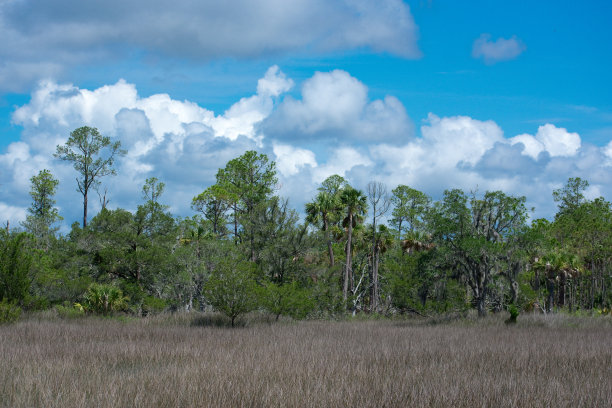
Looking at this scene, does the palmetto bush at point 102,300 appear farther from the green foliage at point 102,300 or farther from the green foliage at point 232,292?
the green foliage at point 232,292

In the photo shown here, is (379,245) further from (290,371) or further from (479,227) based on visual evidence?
(290,371)

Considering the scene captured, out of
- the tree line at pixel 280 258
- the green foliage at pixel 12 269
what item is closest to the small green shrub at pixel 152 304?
the tree line at pixel 280 258

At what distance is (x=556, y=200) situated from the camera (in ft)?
192

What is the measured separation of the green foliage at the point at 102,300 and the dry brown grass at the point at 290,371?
277 inches

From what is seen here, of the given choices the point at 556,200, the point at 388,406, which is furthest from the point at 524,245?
the point at 556,200

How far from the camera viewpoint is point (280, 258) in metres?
36.7

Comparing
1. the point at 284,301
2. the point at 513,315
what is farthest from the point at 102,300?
the point at 513,315

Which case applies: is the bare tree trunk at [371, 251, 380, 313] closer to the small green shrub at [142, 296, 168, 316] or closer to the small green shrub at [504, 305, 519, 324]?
the small green shrub at [504, 305, 519, 324]

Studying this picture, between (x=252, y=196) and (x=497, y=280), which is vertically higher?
(x=252, y=196)

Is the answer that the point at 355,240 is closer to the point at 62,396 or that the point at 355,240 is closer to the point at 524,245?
the point at 524,245

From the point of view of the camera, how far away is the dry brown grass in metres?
7.93

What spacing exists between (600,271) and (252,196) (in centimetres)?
3254

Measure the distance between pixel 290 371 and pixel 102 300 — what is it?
19441 mm

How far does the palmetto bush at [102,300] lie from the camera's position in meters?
26.6
